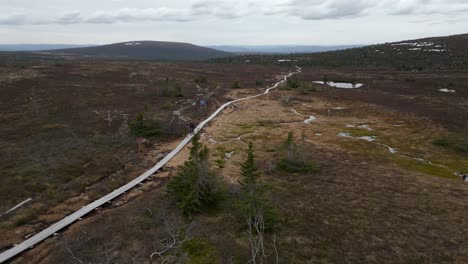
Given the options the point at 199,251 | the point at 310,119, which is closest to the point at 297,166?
the point at 199,251

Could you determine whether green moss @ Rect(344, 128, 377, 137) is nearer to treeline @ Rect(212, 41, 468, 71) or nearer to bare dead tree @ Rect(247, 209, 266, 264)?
bare dead tree @ Rect(247, 209, 266, 264)

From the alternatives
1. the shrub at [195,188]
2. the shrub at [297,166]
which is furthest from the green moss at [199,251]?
the shrub at [297,166]

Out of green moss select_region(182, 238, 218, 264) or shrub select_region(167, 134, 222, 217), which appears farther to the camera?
shrub select_region(167, 134, 222, 217)

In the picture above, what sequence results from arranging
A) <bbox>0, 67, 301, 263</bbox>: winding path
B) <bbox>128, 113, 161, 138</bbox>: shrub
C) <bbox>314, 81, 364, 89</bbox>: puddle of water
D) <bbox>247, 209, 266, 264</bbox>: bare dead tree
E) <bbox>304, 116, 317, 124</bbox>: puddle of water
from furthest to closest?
1. <bbox>314, 81, 364, 89</bbox>: puddle of water
2. <bbox>304, 116, 317, 124</bbox>: puddle of water
3. <bbox>128, 113, 161, 138</bbox>: shrub
4. <bbox>0, 67, 301, 263</bbox>: winding path
5. <bbox>247, 209, 266, 264</bbox>: bare dead tree

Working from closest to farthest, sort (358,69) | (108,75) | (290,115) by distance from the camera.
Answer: (290,115) < (108,75) < (358,69)

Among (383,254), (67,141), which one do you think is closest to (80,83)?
(67,141)

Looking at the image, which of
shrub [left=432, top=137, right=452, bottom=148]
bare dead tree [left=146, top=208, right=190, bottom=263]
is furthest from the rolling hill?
bare dead tree [left=146, top=208, right=190, bottom=263]

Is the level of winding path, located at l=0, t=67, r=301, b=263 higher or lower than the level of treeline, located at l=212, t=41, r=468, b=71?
lower

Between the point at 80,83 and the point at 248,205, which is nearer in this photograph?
the point at 248,205

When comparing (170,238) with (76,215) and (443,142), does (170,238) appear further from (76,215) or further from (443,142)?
(443,142)

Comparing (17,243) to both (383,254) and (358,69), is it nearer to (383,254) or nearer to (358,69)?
(383,254)

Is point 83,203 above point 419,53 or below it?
below
